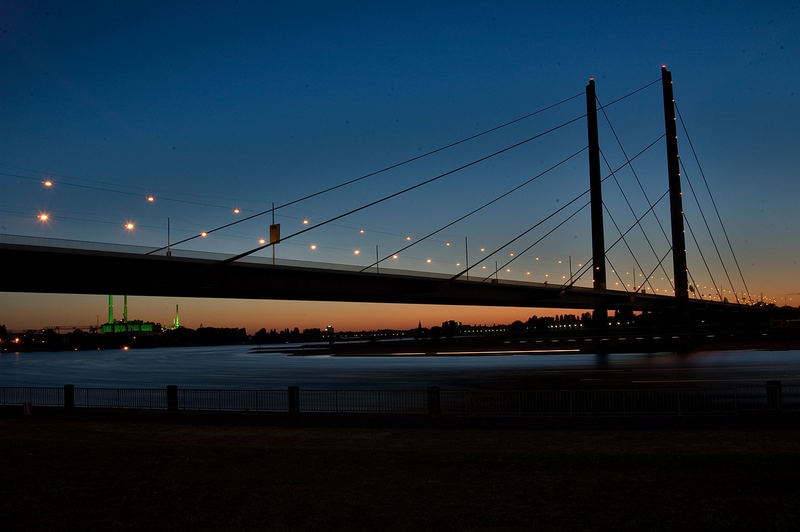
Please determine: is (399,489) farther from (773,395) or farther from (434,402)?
(773,395)

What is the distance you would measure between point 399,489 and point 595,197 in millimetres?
80033

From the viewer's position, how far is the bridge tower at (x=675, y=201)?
80.6 meters

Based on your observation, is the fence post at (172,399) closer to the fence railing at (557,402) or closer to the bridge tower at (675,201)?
the fence railing at (557,402)

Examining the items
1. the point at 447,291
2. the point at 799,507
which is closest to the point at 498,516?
the point at 799,507

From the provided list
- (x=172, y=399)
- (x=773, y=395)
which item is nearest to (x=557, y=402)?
(x=773, y=395)

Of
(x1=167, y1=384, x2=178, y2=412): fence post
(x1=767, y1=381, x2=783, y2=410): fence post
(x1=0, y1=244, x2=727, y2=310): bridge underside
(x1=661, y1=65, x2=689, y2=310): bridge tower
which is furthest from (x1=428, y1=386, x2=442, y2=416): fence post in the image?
(x1=661, y1=65, x2=689, y2=310): bridge tower

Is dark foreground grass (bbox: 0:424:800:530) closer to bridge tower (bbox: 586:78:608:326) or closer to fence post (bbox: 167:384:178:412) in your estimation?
fence post (bbox: 167:384:178:412)

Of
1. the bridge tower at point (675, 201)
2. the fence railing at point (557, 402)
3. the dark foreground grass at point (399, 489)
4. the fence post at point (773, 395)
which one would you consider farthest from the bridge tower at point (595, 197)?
the dark foreground grass at point (399, 489)

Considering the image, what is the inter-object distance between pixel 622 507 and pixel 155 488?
8.65 meters

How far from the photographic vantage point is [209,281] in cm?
4916

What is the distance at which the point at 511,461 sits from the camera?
48.5ft

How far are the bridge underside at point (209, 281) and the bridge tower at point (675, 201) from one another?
1565cm

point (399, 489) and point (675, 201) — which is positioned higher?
point (675, 201)

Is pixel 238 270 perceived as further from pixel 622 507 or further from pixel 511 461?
pixel 622 507
